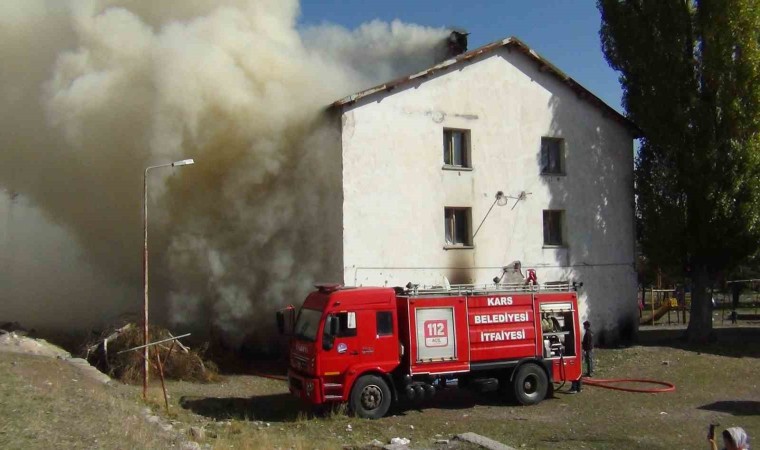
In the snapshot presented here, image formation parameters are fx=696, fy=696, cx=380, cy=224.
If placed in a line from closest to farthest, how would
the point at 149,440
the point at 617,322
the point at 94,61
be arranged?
the point at 149,440 < the point at 94,61 < the point at 617,322

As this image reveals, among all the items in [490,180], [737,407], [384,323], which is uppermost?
[490,180]

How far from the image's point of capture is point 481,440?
430 inches

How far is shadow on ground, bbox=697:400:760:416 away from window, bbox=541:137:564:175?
9530 mm

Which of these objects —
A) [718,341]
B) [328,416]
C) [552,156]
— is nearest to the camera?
[328,416]

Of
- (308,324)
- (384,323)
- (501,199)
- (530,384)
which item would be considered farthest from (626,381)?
(308,324)

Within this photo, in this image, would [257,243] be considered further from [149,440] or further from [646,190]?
[646,190]

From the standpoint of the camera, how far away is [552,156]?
23.0 metres

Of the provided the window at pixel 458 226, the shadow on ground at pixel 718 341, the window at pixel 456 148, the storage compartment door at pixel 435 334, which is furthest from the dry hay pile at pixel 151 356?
the shadow on ground at pixel 718 341

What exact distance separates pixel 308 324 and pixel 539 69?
1307cm

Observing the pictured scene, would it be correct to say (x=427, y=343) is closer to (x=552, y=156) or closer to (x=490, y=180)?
(x=490, y=180)

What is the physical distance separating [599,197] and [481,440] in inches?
576

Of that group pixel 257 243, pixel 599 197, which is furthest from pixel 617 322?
pixel 257 243

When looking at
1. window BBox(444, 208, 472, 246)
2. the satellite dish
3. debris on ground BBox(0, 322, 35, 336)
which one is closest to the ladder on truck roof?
window BBox(444, 208, 472, 246)

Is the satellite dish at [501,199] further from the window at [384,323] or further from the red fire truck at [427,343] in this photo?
the window at [384,323]
